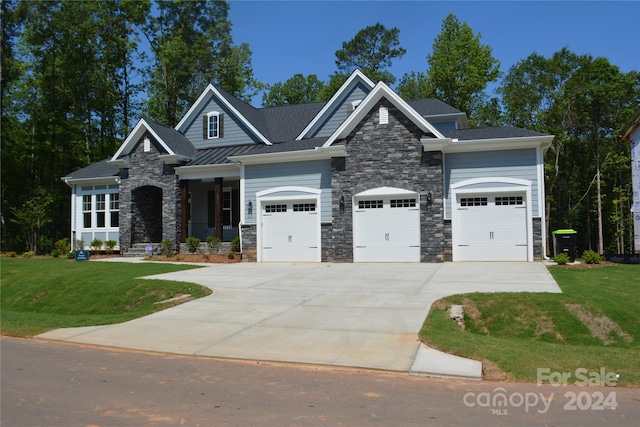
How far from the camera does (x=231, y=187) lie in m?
26.3

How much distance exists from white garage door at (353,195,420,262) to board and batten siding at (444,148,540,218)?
146cm

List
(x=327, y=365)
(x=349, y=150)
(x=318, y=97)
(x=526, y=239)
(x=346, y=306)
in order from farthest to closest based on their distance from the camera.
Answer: (x=318, y=97)
(x=349, y=150)
(x=526, y=239)
(x=346, y=306)
(x=327, y=365)

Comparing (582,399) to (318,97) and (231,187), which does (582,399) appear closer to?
(231,187)

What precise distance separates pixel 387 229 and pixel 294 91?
35423mm

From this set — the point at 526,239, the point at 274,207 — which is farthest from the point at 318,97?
the point at 526,239

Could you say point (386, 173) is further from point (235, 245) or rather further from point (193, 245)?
point (193, 245)

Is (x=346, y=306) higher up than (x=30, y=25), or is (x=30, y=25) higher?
(x=30, y=25)

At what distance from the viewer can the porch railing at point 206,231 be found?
83.8ft

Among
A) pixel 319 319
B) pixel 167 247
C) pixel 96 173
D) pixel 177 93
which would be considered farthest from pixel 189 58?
pixel 319 319

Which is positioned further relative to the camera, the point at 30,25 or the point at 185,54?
the point at 185,54

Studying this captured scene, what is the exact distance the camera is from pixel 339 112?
2525 cm

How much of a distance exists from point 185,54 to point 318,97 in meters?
13.9

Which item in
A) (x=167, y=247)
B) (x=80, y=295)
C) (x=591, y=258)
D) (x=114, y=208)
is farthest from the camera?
(x=114, y=208)

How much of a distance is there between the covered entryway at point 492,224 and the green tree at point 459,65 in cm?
2162
